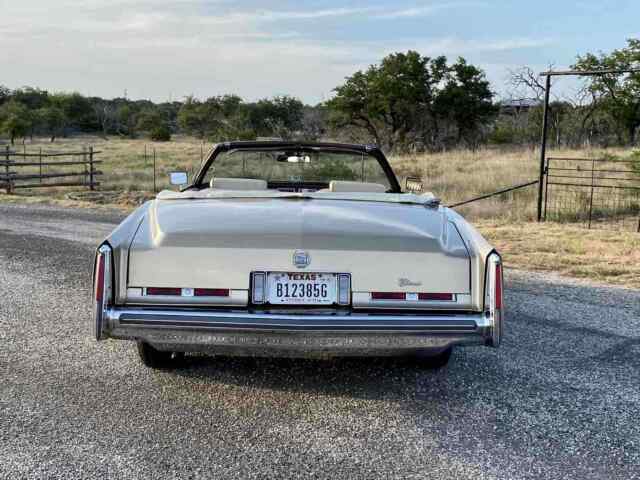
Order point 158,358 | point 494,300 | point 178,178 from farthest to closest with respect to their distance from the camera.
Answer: point 178,178
point 158,358
point 494,300

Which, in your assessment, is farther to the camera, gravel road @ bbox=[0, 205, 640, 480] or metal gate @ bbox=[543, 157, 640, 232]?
metal gate @ bbox=[543, 157, 640, 232]

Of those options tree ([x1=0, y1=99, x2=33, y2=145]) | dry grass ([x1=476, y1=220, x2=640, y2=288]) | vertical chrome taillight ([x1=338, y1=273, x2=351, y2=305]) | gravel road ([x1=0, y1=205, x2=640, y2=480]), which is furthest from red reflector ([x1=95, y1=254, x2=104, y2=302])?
tree ([x1=0, y1=99, x2=33, y2=145])

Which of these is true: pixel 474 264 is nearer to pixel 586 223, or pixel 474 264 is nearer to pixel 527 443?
pixel 527 443

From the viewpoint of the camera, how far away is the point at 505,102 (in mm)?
39625

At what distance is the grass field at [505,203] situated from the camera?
350 inches

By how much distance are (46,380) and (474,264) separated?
2.64 meters

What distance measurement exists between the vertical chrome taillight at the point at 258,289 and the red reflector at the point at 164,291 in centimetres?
37

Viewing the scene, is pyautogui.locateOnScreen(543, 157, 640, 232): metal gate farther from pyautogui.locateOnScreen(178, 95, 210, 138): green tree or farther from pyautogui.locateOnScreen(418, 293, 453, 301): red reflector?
pyautogui.locateOnScreen(178, 95, 210, 138): green tree

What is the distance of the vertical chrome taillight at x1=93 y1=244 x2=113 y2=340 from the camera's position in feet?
11.8

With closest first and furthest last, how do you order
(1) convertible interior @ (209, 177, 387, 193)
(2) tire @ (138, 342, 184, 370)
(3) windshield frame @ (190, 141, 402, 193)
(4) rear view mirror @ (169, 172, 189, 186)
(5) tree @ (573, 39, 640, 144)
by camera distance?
(2) tire @ (138, 342, 184, 370), (1) convertible interior @ (209, 177, 387, 193), (4) rear view mirror @ (169, 172, 189, 186), (3) windshield frame @ (190, 141, 402, 193), (5) tree @ (573, 39, 640, 144)

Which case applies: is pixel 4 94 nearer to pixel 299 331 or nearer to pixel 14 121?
pixel 14 121

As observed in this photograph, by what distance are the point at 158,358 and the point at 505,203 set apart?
1186 centimetres

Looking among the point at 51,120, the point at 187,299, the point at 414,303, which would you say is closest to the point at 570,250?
the point at 414,303

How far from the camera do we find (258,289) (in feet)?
12.0
